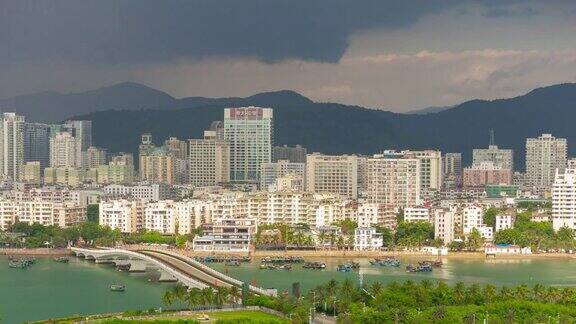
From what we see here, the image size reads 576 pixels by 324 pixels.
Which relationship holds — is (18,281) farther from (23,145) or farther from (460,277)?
(23,145)

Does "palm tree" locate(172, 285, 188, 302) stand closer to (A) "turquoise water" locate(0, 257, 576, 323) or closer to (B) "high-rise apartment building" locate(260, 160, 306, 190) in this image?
(A) "turquoise water" locate(0, 257, 576, 323)

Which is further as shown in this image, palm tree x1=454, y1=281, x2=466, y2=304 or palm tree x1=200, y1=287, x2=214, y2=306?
palm tree x1=200, y1=287, x2=214, y2=306

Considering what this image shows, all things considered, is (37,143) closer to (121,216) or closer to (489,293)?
(121,216)

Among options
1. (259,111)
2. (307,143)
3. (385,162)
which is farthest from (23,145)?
(385,162)

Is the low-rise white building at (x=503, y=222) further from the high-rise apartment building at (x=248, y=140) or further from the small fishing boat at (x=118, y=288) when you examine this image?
the high-rise apartment building at (x=248, y=140)

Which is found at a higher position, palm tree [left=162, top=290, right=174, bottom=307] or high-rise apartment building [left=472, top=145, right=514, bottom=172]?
high-rise apartment building [left=472, top=145, right=514, bottom=172]

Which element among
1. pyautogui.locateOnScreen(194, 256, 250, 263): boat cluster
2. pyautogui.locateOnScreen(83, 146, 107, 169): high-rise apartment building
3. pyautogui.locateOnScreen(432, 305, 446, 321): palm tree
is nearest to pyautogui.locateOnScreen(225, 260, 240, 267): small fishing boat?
pyautogui.locateOnScreen(194, 256, 250, 263): boat cluster
